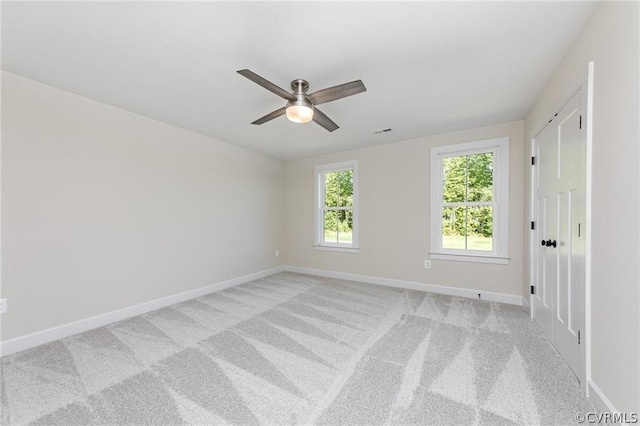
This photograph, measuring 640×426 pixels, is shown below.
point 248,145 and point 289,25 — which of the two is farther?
point 248,145

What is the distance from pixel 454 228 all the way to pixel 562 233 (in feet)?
5.76

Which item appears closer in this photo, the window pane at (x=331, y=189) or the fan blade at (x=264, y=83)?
the fan blade at (x=264, y=83)

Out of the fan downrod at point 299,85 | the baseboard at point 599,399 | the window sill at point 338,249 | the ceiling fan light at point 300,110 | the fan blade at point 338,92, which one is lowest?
the baseboard at point 599,399

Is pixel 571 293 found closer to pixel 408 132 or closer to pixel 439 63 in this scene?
pixel 439 63

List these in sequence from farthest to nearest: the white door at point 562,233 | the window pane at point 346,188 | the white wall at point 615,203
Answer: the window pane at point 346,188 → the white door at point 562,233 → the white wall at point 615,203

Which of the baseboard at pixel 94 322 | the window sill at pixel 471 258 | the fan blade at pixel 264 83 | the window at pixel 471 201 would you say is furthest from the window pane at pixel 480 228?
the baseboard at pixel 94 322

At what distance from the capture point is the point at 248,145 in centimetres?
435

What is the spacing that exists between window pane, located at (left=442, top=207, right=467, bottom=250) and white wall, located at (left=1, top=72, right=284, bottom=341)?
11.3 feet

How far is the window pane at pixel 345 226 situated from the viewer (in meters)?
4.82

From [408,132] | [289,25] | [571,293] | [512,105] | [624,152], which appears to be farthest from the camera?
[408,132]

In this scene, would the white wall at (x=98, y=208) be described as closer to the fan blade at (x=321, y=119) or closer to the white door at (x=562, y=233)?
the fan blade at (x=321, y=119)

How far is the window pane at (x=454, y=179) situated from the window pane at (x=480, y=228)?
27cm

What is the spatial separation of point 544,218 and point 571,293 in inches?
35.8

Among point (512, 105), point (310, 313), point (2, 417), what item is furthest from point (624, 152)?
point (2, 417)
